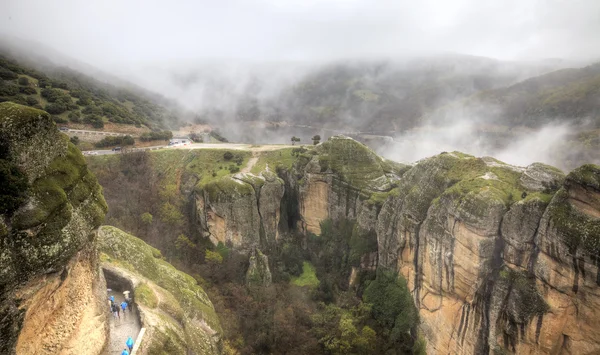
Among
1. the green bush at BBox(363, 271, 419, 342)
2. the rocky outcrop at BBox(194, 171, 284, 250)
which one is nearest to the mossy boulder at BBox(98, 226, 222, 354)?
the rocky outcrop at BBox(194, 171, 284, 250)

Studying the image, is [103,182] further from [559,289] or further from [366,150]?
[559,289]

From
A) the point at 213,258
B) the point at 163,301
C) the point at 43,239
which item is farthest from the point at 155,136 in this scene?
the point at 43,239

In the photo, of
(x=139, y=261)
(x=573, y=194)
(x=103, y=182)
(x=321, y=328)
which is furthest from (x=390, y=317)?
(x=103, y=182)

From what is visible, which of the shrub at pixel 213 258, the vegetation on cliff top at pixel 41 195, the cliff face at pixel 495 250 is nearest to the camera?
the vegetation on cliff top at pixel 41 195

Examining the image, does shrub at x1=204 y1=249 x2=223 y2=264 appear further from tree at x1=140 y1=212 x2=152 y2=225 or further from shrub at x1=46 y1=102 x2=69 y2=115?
shrub at x1=46 y1=102 x2=69 y2=115

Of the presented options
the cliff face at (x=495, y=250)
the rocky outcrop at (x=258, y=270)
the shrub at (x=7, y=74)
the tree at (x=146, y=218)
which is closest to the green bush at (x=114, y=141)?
the shrub at (x=7, y=74)

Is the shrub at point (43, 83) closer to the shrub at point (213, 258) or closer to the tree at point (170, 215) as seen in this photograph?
the tree at point (170, 215)
